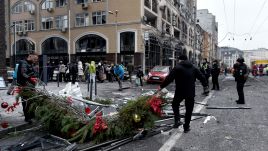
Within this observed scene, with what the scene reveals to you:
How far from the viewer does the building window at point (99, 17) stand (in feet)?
131

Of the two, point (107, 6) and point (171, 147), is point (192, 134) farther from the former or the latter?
point (107, 6)

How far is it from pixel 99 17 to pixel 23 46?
14.1 m

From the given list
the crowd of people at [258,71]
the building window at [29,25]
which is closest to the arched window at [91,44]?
the building window at [29,25]

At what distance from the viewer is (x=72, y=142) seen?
6.27 metres

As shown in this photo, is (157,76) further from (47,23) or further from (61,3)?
(47,23)

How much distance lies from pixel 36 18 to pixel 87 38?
10.1 m

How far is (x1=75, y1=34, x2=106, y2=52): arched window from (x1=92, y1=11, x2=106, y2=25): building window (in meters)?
1.85

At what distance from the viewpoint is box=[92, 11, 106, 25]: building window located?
39781 millimetres

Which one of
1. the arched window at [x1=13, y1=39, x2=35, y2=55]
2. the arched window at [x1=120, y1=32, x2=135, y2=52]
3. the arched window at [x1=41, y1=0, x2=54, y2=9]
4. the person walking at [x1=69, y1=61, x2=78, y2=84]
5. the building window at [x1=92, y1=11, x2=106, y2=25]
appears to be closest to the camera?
the person walking at [x1=69, y1=61, x2=78, y2=84]

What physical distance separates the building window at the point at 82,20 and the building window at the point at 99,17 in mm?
1093

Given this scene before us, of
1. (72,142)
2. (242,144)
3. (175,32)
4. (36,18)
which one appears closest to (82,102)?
(72,142)

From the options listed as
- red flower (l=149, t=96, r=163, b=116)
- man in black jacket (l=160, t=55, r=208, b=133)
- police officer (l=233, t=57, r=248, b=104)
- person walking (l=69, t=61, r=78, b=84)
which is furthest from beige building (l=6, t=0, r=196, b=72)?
red flower (l=149, t=96, r=163, b=116)

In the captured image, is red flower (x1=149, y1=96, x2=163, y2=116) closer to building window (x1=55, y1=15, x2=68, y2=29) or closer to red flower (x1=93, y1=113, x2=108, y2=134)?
red flower (x1=93, y1=113, x2=108, y2=134)

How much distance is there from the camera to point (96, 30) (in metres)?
40.1
